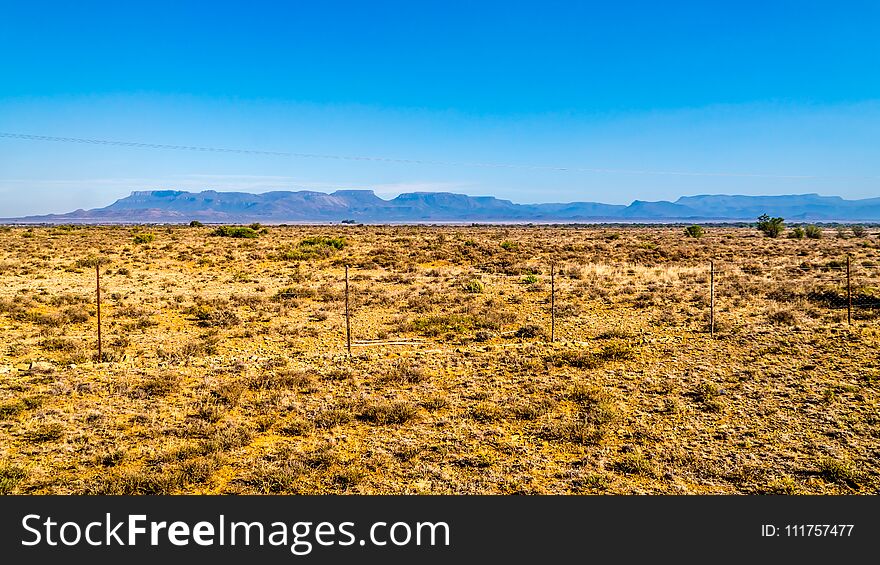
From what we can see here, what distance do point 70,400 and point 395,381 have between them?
6.12m

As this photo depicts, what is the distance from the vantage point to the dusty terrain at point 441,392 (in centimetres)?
757

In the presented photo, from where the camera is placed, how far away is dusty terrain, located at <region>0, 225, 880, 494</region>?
298 inches

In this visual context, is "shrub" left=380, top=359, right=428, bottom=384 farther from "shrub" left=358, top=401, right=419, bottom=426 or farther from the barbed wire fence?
the barbed wire fence

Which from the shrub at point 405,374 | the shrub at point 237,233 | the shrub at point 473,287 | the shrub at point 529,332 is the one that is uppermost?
the shrub at point 237,233

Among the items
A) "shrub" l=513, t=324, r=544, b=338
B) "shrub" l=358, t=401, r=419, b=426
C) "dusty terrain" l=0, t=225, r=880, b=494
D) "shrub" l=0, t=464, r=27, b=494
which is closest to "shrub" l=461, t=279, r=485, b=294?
"dusty terrain" l=0, t=225, r=880, b=494

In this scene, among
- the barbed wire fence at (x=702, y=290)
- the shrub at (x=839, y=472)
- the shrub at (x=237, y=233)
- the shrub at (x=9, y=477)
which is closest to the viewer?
the shrub at (x=9, y=477)

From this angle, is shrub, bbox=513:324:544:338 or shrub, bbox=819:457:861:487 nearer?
shrub, bbox=819:457:861:487

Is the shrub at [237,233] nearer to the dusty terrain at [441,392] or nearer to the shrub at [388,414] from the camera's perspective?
the dusty terrain at [441,392]

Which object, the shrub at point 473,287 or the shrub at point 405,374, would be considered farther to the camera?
the shrub at point 473,287

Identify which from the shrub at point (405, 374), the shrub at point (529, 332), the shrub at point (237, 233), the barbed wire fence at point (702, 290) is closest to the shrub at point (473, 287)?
the barbed wire fence at point (702, 290)

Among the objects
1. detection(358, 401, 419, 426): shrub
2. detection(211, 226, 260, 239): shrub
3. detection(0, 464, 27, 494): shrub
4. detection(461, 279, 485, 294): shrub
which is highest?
detection(211, 226, 260, 239): shrub

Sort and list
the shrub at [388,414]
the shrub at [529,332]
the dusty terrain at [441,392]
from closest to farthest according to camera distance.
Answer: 1. the dusty terrain at [441,392]
2. the shrub at [388,414]
3. the shrub at [529,332]

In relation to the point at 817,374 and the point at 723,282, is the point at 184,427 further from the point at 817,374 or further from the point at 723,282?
the point at 723,282
